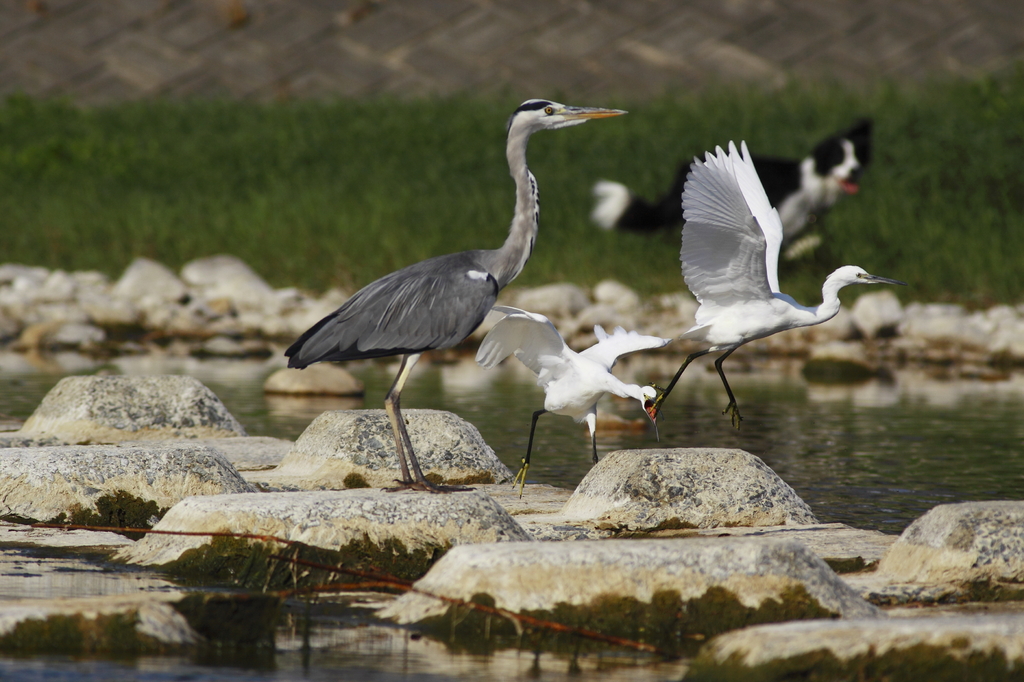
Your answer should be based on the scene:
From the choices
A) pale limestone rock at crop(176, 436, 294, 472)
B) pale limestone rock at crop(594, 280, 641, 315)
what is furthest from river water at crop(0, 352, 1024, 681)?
pale limestone rock at crop(176, 436, 294, 472)

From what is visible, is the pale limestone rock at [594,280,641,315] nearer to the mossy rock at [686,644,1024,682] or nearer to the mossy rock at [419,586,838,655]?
the mossy rock at [419,586,838,655]

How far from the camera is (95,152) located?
23047 mm

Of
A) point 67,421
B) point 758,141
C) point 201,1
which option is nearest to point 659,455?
point 67,421

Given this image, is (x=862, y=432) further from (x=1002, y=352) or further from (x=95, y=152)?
(x=95, y=152)

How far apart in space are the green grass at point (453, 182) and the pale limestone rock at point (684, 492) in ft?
34.3

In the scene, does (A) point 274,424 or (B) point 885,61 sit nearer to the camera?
(A) point 274,424

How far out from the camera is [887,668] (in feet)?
13.7

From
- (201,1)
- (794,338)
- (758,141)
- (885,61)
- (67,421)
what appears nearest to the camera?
(67,421)

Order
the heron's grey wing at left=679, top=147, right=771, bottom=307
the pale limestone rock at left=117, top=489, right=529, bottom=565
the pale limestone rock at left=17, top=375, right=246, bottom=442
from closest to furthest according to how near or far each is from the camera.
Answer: the pale limestone rock at left=117, top=489, right=529, bottom=565 → the heron's grey wing at left=679, top=147, right=771, bottom=307 → the pale limestone rock at left=17, top=375, right=246, bottom=442

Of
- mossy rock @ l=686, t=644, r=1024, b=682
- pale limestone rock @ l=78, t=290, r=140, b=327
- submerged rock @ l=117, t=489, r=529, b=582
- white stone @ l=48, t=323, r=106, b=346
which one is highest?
pale limestone rock @ l=78, t=290, r=140, b=327

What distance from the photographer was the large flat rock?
15.8 ft

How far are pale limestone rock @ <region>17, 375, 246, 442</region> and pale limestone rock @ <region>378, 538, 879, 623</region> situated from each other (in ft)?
14.7

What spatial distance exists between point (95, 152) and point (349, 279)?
6311mm

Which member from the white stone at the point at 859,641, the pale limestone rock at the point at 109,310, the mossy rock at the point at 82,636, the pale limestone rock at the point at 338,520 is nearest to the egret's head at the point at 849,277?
the pale limestone rock at the point at 338,520
